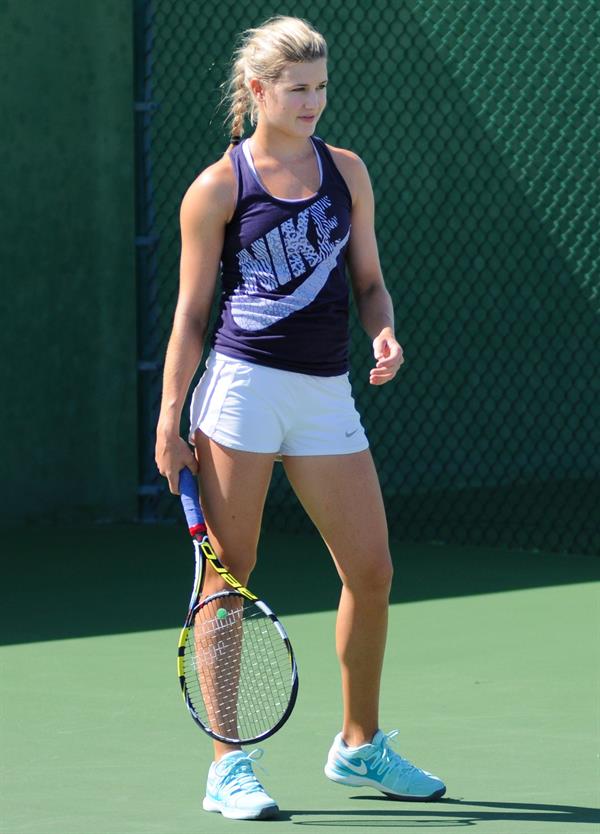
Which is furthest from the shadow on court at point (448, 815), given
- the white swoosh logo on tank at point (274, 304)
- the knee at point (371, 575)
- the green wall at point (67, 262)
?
the green wall at point (67, 262)

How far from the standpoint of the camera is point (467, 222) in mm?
8758

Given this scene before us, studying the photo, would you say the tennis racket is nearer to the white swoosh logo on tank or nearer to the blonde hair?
the white swoosh logo on tank

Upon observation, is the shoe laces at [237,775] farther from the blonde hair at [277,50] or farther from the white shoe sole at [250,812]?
the blonde hair at [277,50]

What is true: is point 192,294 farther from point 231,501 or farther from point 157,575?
point 157,575

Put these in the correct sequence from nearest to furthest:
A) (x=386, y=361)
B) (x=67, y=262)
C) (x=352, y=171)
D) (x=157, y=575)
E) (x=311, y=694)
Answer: (x=386, y=361) < (x=352, y=171) < (x=311, y=694) < (x=157, y=575) < (x=67, y=262)

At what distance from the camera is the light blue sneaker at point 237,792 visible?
3.45m

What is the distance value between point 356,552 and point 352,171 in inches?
30.3

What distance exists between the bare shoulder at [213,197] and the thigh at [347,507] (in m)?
0.51

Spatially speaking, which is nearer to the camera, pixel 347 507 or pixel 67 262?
pixel 347 507

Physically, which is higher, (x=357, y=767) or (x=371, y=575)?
(x=371, y=575)

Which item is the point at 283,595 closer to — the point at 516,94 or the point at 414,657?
the point at 414,657

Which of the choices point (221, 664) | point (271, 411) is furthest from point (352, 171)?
point (221, 664)

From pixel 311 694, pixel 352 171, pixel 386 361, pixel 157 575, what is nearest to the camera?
pixel 386 361

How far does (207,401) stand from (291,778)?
2.83ft
